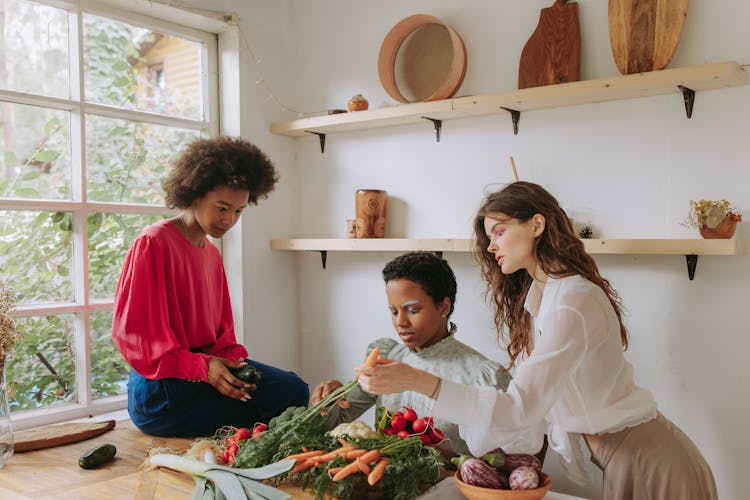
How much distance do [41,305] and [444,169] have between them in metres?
1.62

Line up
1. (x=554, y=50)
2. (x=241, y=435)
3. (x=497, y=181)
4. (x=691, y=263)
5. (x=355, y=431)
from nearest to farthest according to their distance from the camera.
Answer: (x=355, y=431) → (x=241, y=435) → (x=691, y=263) → (x=554, y=50) → (x=497, y=181)

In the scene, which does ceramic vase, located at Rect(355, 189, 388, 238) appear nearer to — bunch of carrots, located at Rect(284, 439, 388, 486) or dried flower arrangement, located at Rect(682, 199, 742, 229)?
dried flower arrangement, located at Rect(682, 199, 742, 229)

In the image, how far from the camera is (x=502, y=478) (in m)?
1.56

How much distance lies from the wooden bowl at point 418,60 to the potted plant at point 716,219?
1028mm

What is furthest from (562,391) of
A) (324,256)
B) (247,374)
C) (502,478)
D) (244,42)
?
(244,42)

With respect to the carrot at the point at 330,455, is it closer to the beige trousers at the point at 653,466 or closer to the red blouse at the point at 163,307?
the beige trousers at the point at 653,466

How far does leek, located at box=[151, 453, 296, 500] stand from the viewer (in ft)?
5.14

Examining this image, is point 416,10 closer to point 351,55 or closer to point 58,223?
point 351,55

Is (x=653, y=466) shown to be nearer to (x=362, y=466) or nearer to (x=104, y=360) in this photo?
(x=362, y=466)

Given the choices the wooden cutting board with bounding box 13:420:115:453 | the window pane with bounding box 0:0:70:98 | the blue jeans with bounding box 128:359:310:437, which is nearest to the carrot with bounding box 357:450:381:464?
the blue jeans with bounding box 128:359:310:437

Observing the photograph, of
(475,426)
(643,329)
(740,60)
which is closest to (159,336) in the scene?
(475,426)

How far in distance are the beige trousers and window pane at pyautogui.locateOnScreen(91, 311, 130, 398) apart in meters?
1.93

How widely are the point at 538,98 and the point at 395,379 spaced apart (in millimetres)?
1266

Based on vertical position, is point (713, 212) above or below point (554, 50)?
below
